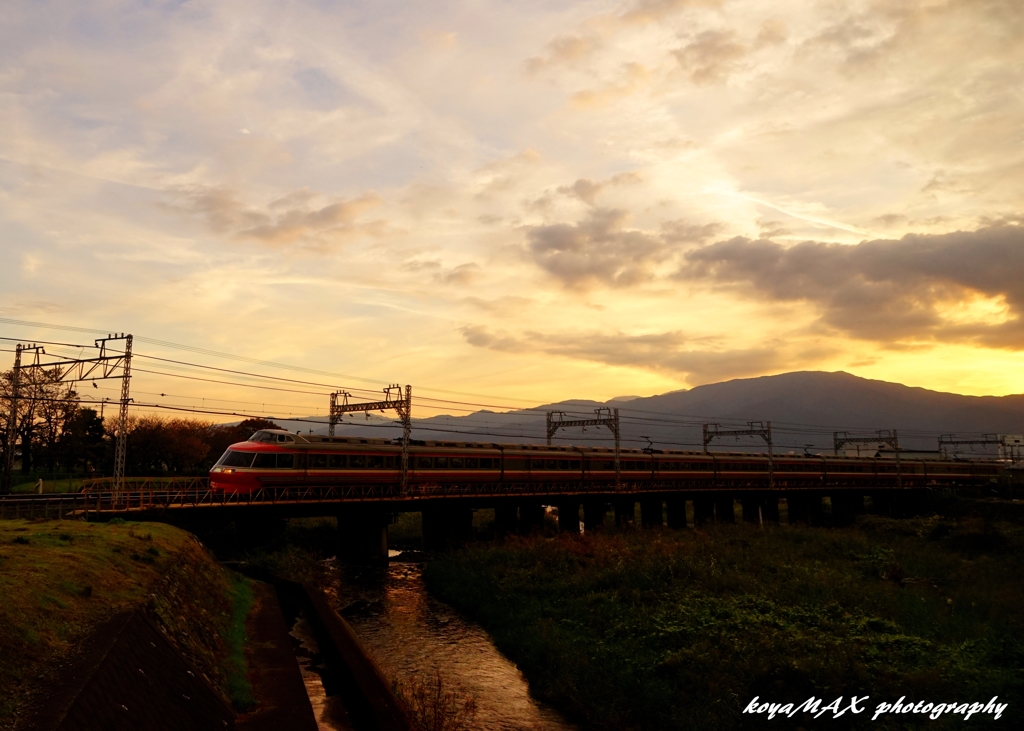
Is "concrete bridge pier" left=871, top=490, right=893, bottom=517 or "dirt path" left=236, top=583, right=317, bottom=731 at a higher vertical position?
"dirt path" left=236, top=583, right=317, bottom=731

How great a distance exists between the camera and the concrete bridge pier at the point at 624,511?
59594 mm

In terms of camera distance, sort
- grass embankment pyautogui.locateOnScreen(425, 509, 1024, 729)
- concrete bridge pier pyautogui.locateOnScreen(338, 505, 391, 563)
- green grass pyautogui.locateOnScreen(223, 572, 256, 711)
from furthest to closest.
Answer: concrete bridge pier pyautogui.locateOnScreen(338, 505, 391, 563) < grass embankment pyautogui.locateOnScreen(425, 509, 1024, 729) < green grass pyautogui.locateOnScreen(223, 572, 256, 711)

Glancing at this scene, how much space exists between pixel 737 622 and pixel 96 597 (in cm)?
2188

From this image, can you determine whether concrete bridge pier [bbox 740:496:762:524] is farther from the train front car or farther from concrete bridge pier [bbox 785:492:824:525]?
the train front car

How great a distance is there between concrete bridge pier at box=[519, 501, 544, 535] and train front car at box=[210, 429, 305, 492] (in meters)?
20.6

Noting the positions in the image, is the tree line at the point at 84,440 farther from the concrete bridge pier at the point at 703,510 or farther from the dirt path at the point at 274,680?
the concrete bridge pier at the point at 703,510

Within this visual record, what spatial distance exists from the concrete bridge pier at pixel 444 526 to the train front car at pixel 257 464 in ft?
41.5

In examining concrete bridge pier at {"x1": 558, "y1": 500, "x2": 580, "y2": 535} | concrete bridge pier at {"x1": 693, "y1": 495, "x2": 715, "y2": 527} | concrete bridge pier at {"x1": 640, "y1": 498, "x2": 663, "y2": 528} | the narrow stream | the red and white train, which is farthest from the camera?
concrete bridge pier at {"x1": 693, "y1": 495, "x2": 715, "y2": 527}

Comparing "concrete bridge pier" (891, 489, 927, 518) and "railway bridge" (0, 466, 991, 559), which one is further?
"concrete bridge pier" (891, 489, 927, 518)

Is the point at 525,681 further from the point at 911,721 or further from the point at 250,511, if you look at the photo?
the point at 250,511

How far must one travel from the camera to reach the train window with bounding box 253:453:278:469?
124ft

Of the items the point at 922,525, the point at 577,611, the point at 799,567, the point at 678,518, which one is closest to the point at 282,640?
the point at 577,611

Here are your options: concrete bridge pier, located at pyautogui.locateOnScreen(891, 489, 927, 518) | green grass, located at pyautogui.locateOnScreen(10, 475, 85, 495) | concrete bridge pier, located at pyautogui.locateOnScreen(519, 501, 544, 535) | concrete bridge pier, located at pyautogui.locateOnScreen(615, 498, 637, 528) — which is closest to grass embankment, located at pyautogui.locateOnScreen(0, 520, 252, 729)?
concrete bridge pier, located at pyautogui.locateOnScreen(519, 501, 544, 535)

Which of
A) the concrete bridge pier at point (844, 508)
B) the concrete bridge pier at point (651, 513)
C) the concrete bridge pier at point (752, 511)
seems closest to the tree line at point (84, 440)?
the concrete bridge pier at point (651, 513)
